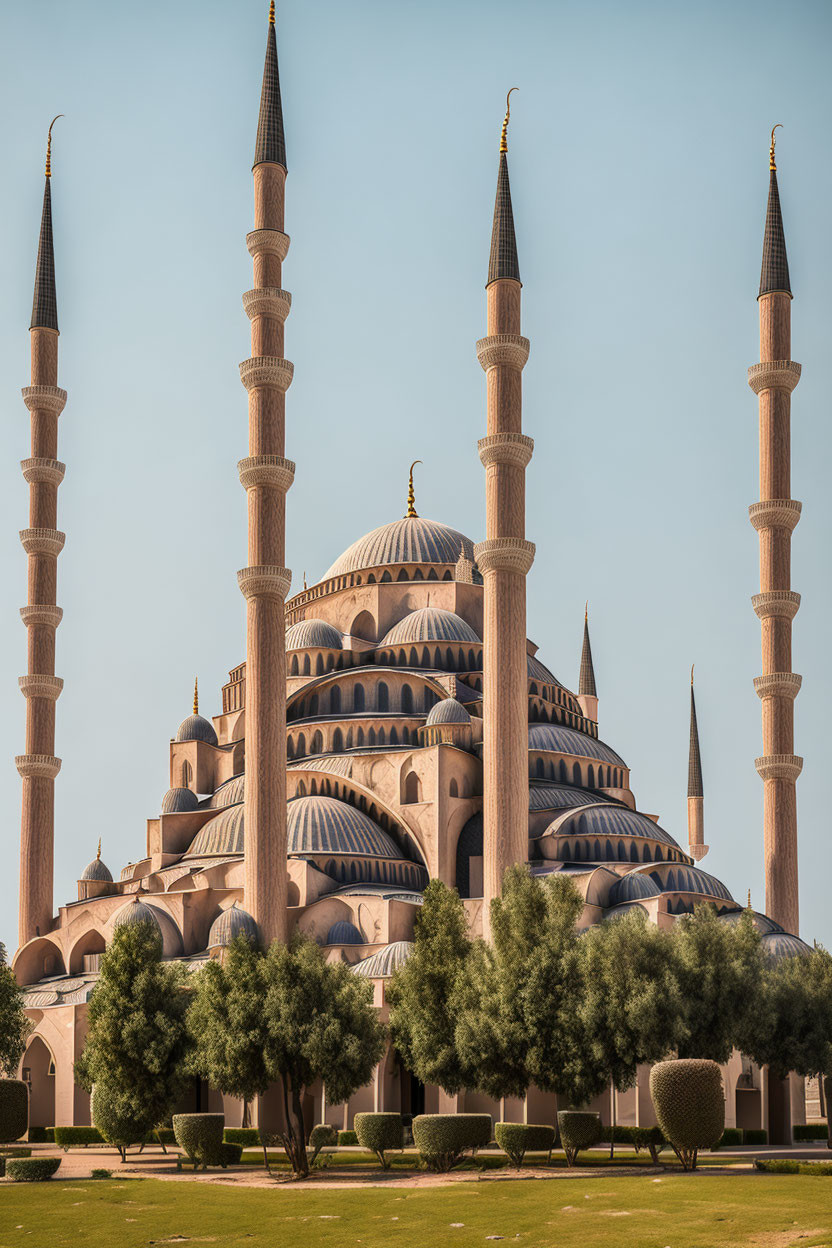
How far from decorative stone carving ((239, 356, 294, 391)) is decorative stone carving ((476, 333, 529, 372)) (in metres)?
4.59

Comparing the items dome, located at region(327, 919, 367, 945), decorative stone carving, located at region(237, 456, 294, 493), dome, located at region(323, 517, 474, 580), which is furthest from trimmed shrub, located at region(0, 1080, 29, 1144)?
dome, located at region(323, 517, 474, 580)

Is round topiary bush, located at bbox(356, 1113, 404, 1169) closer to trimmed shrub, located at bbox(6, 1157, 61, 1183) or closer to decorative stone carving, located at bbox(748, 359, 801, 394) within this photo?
trimmed shrub, located at bbox(6, 1157, 61, 1183)

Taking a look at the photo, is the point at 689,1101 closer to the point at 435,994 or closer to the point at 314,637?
the point at 435,994

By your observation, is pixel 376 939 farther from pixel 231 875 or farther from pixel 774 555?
pixel 774 555

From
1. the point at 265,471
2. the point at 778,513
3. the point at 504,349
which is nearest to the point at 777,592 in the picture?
the point at 778,513

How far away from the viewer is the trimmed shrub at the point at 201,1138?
27172mm

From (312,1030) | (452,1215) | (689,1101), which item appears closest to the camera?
(452,1215)

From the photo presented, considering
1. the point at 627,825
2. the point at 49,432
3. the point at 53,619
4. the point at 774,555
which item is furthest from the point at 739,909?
the point at 49,432

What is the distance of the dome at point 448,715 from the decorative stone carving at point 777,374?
37.0 ft

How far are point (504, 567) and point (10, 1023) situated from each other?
47.5ft

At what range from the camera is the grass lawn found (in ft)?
56.8

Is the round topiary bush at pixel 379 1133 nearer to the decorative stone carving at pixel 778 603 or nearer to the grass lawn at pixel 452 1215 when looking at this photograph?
the grass lawn at pixel 452 1215

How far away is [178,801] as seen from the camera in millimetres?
47188

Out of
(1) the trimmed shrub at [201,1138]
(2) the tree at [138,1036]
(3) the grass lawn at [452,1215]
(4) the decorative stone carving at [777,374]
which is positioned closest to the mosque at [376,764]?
(4) the decorative stone carving at [777,374]
